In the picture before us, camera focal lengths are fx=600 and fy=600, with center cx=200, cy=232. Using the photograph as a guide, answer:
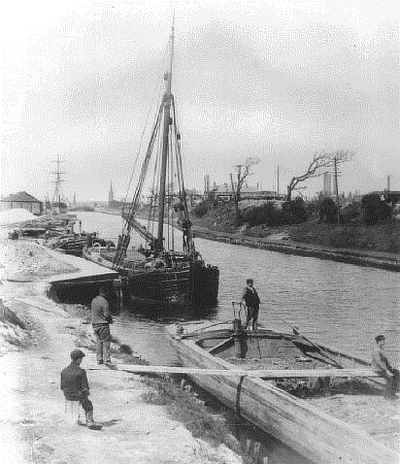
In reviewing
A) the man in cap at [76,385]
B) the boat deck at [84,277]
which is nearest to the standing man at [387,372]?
the man in cap at [76,385]

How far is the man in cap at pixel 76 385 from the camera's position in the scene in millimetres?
8969

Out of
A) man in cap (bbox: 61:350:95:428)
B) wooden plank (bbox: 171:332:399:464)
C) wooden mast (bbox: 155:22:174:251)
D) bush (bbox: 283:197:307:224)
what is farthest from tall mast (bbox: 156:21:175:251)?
bush (bbox: 283:197:307:224)

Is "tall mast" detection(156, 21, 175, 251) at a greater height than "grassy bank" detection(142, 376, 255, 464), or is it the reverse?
"tall mast" detection(156, 21, 175, 251)

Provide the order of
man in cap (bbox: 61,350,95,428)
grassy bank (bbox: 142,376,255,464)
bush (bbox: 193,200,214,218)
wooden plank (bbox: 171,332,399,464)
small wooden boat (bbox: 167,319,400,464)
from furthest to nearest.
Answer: bush (bbox: 193,200,214,218)
grassy bank (bbox: 142,376,255,464)
small wooden boat (bbox: 167,319,400,464)
man in cap (bbox: 61,350,95,428)
wooden plank (bbox: 171,332,399,464)

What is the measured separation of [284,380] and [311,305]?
16945 millimetres

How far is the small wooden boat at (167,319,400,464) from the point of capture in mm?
9211

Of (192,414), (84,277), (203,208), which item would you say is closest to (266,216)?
(203,208)

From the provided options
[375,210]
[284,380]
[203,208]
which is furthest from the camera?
[203,208]

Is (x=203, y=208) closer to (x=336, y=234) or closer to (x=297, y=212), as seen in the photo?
(x=297, y=212)

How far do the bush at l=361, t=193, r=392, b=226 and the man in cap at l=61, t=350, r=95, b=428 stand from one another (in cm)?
4996

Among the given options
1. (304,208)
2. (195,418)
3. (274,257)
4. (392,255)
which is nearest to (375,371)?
(195,418)

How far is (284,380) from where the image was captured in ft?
43.4

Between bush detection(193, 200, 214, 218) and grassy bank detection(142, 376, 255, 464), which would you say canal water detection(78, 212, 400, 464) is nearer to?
grassy bank detection(142, 376, 255, 464)

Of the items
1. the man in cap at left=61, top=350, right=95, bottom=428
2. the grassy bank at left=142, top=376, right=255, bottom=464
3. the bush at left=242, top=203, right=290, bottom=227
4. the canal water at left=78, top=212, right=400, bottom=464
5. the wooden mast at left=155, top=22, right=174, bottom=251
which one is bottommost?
the canal water at left=78, top=212, right=400, bottom=464
